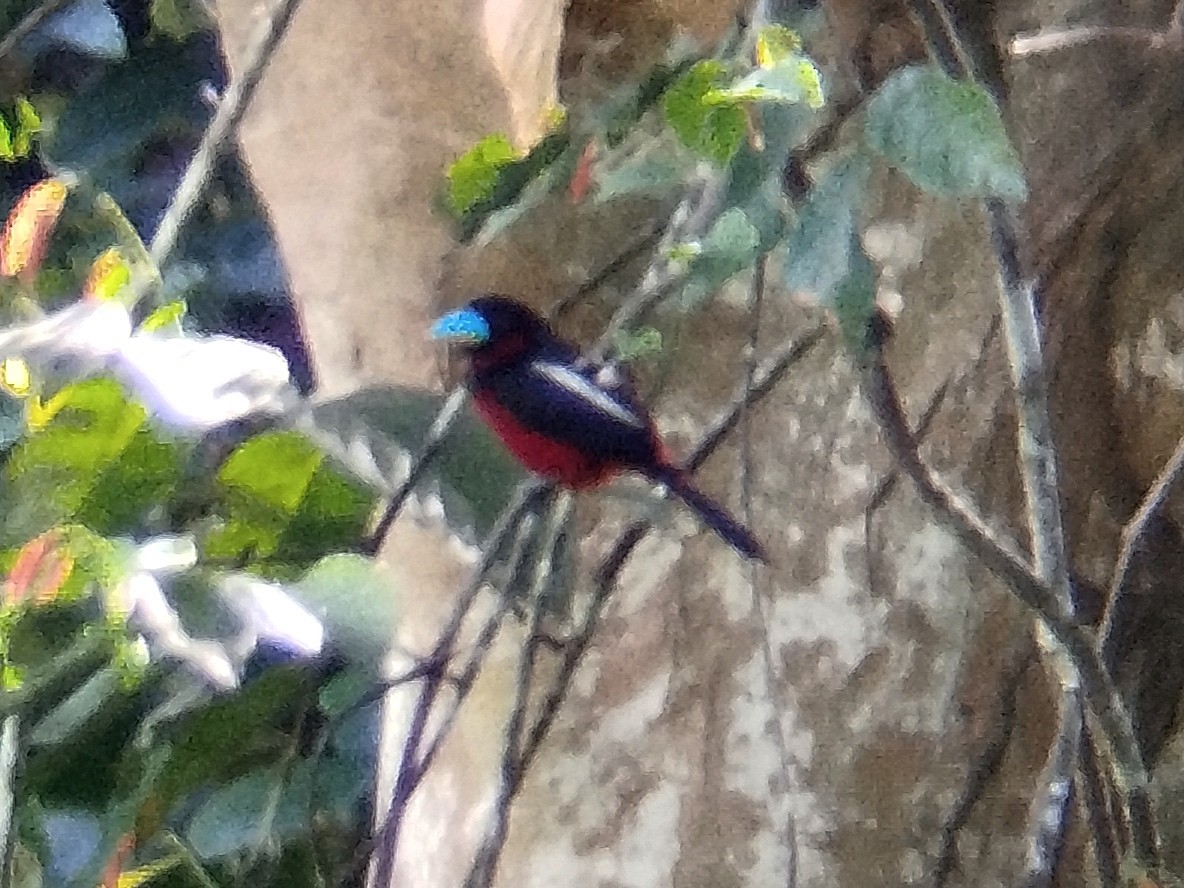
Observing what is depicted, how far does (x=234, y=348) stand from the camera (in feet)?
2.01

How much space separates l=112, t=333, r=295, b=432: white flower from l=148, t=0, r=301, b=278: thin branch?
137mm

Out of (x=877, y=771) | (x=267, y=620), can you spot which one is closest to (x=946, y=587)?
(x=877, y=771)

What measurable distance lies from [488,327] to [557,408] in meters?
0.09

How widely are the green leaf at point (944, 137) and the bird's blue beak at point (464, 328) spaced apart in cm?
38

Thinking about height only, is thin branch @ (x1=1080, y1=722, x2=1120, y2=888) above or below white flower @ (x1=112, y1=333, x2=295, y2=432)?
below

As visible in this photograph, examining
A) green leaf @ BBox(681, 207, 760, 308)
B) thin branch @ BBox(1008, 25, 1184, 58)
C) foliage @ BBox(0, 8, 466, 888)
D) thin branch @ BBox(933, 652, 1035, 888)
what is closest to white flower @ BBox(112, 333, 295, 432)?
foliage @ BBox(0, 8, 466, 888)

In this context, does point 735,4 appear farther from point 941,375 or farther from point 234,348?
point 234,348

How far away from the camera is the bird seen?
860mm

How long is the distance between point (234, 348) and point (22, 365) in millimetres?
144

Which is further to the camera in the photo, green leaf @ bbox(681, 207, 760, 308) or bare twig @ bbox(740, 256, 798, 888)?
bare twig @ bbox(740, 256, 798, 888)

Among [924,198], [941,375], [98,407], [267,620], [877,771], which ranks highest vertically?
[98,407]

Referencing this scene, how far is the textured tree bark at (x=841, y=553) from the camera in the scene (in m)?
0.91

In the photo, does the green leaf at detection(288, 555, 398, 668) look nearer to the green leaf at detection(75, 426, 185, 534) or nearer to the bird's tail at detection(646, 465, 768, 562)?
the green leaf at detection(75, 426, 185, 534)

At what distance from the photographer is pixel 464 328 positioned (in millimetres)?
856
